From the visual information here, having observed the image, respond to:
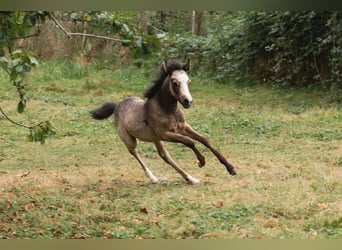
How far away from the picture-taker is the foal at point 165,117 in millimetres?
6066

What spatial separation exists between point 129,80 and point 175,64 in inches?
379

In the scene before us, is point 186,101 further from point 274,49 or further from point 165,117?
point 274,49

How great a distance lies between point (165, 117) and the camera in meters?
6.32

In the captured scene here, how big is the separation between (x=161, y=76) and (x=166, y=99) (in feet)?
0.92

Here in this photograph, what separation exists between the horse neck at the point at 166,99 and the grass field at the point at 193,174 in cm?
88

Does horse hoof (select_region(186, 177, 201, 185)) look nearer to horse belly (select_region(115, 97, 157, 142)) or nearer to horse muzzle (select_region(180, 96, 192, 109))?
horse belly (select_region(115, 97, 157, 142))

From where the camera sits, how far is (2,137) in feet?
33.5

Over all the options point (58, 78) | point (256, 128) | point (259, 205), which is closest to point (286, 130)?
point (256, 128)


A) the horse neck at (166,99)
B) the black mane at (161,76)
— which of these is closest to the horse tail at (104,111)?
the black mane at (161,76)

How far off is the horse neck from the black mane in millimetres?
87

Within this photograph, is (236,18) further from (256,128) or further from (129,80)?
(256,128)

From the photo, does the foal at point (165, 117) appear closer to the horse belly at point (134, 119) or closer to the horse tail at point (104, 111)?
the horse belly at point (134, 119)

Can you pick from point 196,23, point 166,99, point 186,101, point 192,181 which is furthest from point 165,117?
point 196,23
